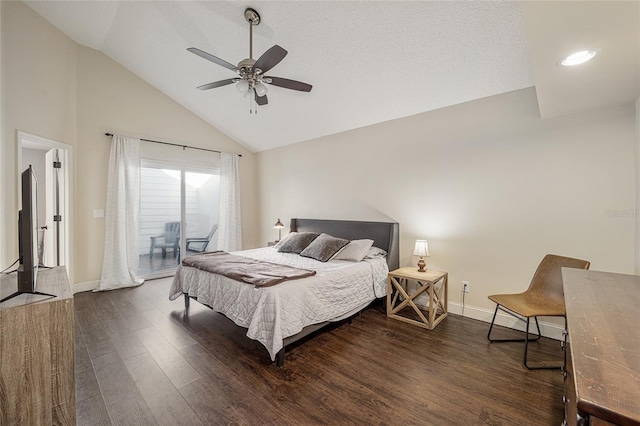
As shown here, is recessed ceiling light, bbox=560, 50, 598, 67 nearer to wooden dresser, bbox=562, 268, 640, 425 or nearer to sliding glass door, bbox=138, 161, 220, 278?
wooden dresser, bbox=562, 268, 640, 425

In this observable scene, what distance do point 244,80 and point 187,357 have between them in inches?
96.3

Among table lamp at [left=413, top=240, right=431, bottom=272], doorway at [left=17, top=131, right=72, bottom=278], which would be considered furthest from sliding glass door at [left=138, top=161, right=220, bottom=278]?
table lamp at [left=413, top=240, right=431, bottom=272]

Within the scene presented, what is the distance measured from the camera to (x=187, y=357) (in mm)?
2260

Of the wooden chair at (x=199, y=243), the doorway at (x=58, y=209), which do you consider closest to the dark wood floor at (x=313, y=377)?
the doorway at (x=58, y=209)

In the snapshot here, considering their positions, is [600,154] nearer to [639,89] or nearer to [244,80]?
[639,89]

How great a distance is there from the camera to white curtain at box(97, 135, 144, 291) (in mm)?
4084

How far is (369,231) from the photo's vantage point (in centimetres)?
386

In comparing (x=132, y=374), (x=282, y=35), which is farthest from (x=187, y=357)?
(x=282, y=35)

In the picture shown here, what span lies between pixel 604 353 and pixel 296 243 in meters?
3.41

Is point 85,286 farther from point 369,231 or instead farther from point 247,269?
point 369,231

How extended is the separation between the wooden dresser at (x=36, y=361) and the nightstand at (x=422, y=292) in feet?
8.96

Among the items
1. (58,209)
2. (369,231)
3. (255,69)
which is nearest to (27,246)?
(255,69)

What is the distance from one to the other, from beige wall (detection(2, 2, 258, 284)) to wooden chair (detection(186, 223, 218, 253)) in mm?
1361

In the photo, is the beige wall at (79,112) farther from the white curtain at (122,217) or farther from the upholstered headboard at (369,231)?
the upholstered headboard at (369,231)
